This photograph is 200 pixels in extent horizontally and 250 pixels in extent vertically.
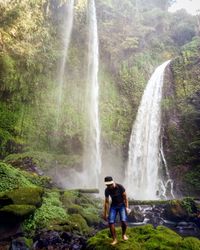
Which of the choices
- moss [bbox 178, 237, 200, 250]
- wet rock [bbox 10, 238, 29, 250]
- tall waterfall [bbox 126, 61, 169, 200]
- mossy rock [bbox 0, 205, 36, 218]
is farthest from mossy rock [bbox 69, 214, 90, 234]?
tall waterfall [bbox 126, 61, 169, 200]

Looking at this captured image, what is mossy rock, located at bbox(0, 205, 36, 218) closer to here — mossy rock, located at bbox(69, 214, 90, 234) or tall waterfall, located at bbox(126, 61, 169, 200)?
mossy rock, located at bbox(69, 214, 90, 234)

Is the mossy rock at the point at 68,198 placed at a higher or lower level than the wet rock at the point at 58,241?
higher

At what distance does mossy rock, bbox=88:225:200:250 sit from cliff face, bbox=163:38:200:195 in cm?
1445

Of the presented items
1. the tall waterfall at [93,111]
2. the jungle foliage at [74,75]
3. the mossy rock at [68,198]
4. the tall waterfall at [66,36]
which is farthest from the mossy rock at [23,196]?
the tall waterfall at [66,36]

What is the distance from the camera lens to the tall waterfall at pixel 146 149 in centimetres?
2323

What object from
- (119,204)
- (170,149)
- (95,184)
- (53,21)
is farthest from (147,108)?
(119,204)

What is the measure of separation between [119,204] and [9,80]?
15.3 metres

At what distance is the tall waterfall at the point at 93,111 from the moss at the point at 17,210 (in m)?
11.7

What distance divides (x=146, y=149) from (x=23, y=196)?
15.3m

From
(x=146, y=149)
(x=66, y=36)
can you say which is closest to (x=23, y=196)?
(x=146, y=149)

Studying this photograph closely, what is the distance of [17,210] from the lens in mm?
9570

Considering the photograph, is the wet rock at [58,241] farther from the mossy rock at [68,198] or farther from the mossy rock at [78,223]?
the mossy rock at [68,198]

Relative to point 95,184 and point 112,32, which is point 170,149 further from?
point 112,32

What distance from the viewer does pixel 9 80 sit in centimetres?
2041
